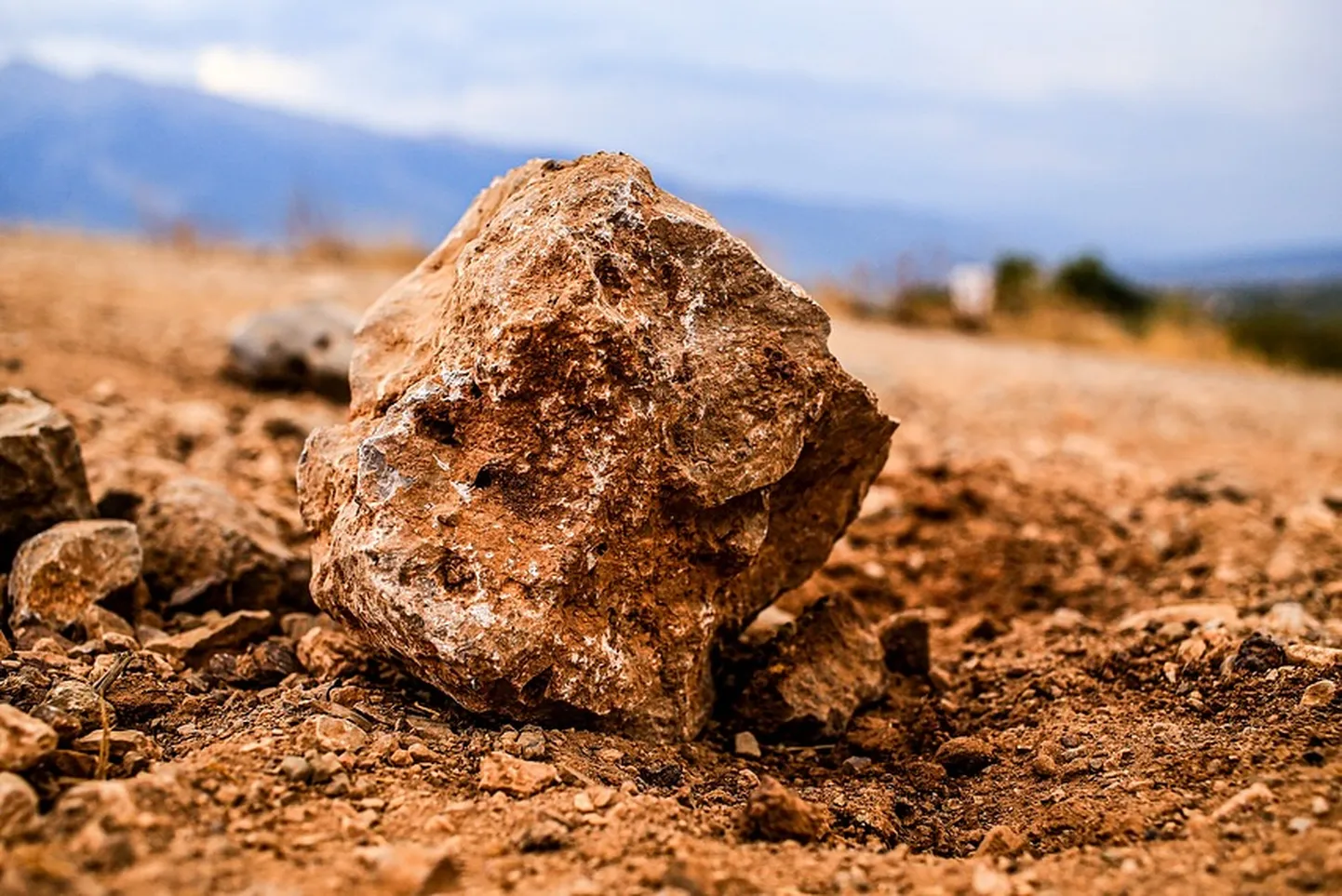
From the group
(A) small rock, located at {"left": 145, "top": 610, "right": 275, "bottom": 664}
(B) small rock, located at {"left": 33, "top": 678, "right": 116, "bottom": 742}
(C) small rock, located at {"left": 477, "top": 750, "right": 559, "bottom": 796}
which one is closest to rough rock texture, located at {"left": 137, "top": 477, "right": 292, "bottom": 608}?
(A) small rock, located at {"left": 145, "top": 610, "right": 275, "bottom": 664}

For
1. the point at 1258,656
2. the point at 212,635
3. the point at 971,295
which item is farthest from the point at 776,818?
the point at 971,295

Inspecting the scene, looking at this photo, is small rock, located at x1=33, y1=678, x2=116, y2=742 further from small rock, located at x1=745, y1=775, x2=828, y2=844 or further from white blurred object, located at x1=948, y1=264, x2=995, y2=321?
white blurred object, located at x1=948, y1=264, x2=995, y2=321

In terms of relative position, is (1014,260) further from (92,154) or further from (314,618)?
(92,154)

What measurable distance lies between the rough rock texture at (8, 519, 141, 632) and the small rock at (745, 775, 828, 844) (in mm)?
2032

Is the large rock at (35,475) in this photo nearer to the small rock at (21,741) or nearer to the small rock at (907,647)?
the small rock at (21,741)

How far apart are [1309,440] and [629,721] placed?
7.40 m

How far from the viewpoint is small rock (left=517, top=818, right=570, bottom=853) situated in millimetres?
2123

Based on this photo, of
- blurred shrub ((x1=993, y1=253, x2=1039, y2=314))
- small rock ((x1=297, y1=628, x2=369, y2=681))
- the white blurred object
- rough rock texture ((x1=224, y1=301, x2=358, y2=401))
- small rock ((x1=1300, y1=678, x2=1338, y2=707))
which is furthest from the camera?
blurred shrub ((x1=993, y1=253, x2=1039, y2=314))

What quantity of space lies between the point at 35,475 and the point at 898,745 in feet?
8.88

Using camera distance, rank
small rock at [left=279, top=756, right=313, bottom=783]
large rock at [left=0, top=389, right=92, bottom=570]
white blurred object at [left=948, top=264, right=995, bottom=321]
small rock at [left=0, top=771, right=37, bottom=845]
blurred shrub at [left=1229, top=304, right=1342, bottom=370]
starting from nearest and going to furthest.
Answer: small rock at [left=0, top=771, right=37, bottom=845], small rock at [left=279, top=756, right=313, bottom=783], large rock at [left=0, top=389, right=92, bottom=570], blurred shrub at [left=1229, top=304, right=1342, bottom=370], white blurred object at [left=948, top=264, right=995, bottom=321]

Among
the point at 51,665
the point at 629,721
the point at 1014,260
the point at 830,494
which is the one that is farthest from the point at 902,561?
the point at 1014,260

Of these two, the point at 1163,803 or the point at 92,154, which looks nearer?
the point at 1163,803

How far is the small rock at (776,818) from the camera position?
2.29 metres

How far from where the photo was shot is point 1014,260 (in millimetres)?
22812
